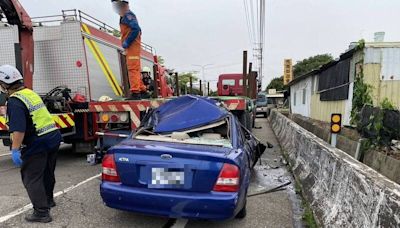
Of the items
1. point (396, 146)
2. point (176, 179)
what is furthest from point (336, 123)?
point (176, 179)

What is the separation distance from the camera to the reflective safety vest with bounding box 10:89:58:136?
4095mm

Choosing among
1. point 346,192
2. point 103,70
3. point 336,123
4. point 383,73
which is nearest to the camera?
point 346,192

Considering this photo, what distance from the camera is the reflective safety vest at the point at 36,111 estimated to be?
4095mm

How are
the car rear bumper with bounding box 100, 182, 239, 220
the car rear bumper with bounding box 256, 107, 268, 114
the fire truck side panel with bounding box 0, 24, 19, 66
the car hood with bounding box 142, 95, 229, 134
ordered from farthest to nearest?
1. the car rear bumper with bounding box 256, 107, 268, 114
2. the fire truck side panel with bounding box 0, 24, 19, 66
3. the car hood with bounding box 142, 95, 229, 134
4. the car rear bumper with bounding box 100, 182, 239, 220

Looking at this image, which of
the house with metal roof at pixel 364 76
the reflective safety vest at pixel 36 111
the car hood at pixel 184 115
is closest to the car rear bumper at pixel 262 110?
the house with metal roof at pixel 364 76

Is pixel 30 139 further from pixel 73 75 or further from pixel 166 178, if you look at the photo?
pixel 73 75

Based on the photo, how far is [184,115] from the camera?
4.89 meters

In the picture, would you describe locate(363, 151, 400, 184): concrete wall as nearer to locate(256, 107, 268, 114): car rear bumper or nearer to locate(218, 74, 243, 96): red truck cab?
locate(218, 74, 243, 96): red truck cab

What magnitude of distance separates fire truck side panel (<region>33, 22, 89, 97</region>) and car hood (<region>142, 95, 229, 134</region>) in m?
3.62

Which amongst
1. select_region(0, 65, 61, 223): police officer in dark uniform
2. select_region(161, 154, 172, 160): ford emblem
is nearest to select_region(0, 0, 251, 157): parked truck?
select_region(0, 65, 61, 223): police officer in dark uniform

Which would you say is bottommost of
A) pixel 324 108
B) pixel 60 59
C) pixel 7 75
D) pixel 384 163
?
pixel 384 163

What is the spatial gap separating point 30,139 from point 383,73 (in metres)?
9.93

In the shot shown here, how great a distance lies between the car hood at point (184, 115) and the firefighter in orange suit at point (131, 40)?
7.89 feet

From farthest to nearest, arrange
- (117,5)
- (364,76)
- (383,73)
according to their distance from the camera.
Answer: (364,76) < (383,73) < (117,5)
